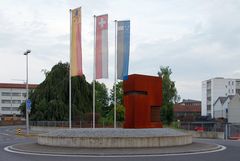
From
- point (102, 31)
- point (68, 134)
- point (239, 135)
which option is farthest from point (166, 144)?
point (239, 135)

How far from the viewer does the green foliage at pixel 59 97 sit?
74.6 m

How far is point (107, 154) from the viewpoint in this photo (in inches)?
896

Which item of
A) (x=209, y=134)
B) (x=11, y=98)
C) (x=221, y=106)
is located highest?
(x=11, y=98)

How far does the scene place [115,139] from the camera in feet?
85.3

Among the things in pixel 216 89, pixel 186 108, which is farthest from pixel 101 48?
pixel 186 108

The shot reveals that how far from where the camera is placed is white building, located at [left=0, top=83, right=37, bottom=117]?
161375mm

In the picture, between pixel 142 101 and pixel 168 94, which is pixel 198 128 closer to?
pixel 142 101

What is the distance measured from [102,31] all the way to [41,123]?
146 feet

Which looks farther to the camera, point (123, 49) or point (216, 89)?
point (216, 89)

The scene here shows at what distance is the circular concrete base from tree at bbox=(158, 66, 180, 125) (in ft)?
231

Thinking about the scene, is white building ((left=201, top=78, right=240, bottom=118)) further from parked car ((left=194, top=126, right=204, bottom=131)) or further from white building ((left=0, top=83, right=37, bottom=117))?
parked car ((left=194, top=126, right=204, bottom=131))

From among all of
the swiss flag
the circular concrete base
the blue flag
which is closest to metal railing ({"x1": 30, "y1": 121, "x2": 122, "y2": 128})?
the blue flag

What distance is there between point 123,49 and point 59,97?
43.4 meters

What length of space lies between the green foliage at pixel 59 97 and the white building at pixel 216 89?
97.5m
